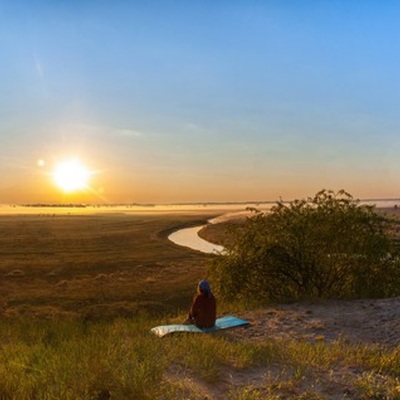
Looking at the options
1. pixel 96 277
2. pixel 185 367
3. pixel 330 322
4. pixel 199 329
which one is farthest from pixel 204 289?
pixel 96 277

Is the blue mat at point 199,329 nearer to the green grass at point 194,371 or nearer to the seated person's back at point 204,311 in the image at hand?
the seated person's back at point 204,311

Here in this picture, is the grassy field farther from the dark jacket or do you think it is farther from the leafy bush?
the leafy bush

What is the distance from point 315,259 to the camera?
1708 centimetres

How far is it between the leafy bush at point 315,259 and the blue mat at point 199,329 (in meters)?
4.44

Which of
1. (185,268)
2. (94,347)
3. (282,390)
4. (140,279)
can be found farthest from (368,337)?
(185,268)

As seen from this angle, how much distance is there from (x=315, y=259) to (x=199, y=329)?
7073 millimetres

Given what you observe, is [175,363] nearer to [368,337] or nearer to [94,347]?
[94,347]

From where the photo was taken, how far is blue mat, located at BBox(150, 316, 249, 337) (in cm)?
1059

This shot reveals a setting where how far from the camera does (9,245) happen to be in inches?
1984

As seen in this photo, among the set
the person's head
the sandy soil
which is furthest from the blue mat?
the person's head

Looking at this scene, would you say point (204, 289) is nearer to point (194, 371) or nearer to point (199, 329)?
point (199, 329)

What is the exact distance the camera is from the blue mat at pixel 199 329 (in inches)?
417

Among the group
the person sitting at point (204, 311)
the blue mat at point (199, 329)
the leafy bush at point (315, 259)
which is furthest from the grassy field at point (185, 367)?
the leafy bush at point (315, 259)

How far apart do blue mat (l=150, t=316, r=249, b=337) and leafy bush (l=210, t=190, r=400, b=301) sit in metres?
4.44
